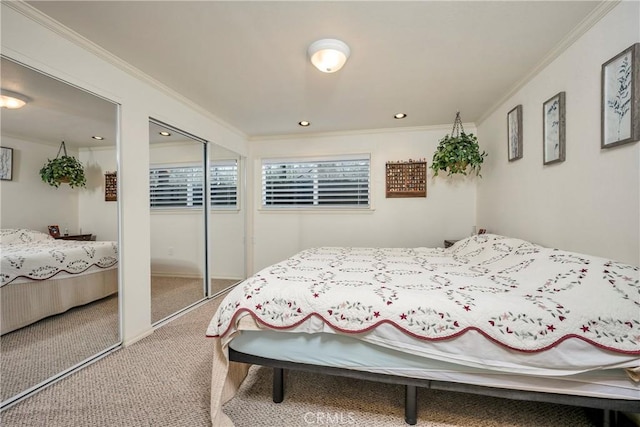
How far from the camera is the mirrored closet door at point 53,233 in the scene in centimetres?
156

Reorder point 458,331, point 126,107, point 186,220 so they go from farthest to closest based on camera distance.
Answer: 1. point 186,220
2. point 126,107
3. point 458,331

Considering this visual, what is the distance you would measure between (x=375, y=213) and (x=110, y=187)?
9.84 feet

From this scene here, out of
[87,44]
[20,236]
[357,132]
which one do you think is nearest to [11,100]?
[87,44]

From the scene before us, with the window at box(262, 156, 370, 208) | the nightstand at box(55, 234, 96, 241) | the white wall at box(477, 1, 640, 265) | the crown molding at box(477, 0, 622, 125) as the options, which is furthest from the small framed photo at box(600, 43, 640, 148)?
the nightstand at box(55, 234, 96, 241)

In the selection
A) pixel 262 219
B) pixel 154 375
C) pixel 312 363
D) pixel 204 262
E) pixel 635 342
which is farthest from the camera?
pixel 262 219

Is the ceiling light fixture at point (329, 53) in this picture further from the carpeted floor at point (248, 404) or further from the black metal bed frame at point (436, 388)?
the carpeted floor at point (248, 404)

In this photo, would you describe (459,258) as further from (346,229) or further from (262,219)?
(262,219)

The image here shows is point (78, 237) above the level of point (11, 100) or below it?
below

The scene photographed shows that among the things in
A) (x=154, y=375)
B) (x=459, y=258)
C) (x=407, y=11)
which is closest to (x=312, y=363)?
(x=154, y=375)

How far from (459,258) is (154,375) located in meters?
2.52

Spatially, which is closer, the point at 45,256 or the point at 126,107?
the point at 45,256

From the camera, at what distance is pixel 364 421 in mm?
1411

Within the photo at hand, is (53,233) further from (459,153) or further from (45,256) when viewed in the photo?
(459,153)

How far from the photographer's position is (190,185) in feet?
10.2
